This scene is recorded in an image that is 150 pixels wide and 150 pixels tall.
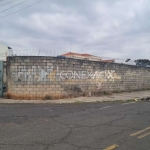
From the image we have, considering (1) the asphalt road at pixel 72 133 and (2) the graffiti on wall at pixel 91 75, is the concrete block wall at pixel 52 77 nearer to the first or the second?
(2) the graffiti on wall at pixel 91 75

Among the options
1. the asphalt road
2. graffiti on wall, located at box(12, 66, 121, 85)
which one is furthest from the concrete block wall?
the asphalt road

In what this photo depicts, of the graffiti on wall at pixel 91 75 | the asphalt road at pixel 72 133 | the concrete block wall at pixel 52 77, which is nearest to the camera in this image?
the asphalt road at pixel 72 133

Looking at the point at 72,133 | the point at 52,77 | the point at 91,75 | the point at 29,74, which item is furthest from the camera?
the point at 91,75

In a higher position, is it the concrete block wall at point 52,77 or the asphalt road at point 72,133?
the concrete block wall at point 52,77

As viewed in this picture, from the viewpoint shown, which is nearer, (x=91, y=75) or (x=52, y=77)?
(x=52, y=77)

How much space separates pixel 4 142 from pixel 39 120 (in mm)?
2522

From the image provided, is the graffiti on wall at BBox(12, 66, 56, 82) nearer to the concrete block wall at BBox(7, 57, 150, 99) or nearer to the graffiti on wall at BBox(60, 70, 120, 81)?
the concrete block wall at BBox(7, 57, 150, 99)

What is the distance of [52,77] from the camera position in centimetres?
1401

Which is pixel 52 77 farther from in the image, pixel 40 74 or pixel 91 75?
pixel 91 75

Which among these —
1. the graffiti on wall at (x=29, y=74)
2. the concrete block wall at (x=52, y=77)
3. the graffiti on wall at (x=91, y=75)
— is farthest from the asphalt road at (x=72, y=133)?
the graffiti on wall at (x=91, y=75)

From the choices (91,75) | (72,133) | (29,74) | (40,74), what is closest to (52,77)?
(40,74)

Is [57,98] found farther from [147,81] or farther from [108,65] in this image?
[147,81]

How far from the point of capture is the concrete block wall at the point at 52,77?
44.6 ft

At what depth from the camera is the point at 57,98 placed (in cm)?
1397
